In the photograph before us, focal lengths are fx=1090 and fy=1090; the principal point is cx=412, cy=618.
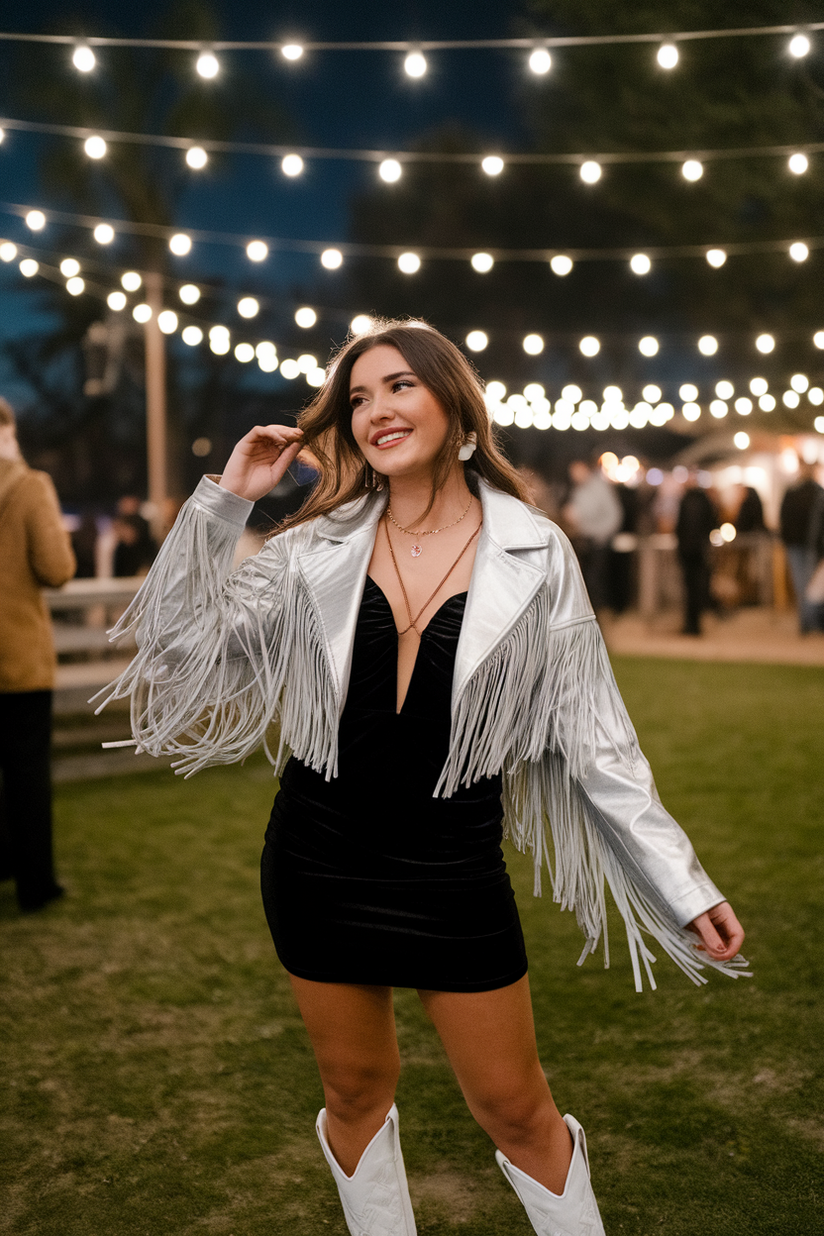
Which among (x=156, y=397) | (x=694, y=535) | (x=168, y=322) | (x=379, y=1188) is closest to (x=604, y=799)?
(x=379, y=1188)

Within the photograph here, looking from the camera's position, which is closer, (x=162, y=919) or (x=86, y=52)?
(x=162, y=919)

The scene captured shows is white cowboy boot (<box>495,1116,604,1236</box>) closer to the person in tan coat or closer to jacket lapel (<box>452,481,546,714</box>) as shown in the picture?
jacket lapel (<box>452,481,546,714</box>)

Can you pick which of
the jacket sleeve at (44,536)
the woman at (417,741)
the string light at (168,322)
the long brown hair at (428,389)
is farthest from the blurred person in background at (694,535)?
the woman at (417,741)

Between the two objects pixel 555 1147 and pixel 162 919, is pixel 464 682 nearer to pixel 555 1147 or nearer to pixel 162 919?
pixel 555 1147

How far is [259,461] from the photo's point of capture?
6.57 feet

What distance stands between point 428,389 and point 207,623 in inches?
22.3

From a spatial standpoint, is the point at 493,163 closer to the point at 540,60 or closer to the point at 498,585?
the point at 540,60

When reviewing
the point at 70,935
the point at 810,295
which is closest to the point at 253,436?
the point at 70,935

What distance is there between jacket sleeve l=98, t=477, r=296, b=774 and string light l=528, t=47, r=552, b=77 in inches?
201

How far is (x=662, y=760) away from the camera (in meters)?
6.71

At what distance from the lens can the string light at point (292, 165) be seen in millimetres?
7492

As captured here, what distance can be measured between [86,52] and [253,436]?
4771 mm

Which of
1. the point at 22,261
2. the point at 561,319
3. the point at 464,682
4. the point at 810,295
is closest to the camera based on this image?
the point at 464,682

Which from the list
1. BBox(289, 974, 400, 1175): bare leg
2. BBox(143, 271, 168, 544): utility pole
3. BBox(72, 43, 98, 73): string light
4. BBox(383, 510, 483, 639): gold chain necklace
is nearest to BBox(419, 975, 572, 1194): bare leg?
BBox(289, 974, 400, 1175): bare leg
